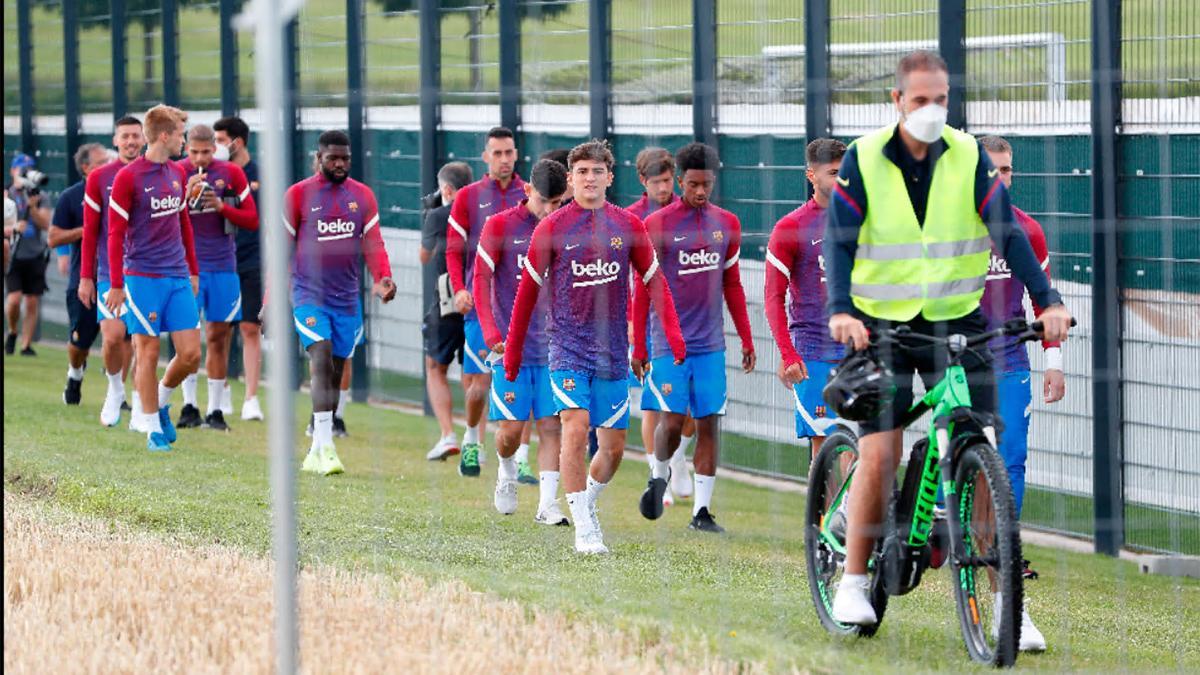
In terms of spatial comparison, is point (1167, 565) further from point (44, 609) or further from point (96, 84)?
point (96, 84)

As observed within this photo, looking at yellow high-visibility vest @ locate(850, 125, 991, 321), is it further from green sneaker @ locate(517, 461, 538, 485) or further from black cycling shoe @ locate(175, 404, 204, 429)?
black cycling shoe @ locate(175, 404, 204, 429)

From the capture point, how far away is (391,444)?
1416 centimetres

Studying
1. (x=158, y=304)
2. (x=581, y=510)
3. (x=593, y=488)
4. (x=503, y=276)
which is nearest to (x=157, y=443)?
(x=158, y=304)

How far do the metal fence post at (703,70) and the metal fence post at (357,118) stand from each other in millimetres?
3463

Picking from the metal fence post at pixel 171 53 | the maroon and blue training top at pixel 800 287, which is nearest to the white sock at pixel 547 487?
the maroon and blue training top at pixel 800 287

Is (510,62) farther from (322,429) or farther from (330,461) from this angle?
(330,461)

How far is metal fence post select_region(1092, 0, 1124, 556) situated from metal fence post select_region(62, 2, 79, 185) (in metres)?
14.0

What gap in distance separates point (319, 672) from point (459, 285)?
5.49 metres

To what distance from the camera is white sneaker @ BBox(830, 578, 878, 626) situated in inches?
265

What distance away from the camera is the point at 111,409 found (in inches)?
546

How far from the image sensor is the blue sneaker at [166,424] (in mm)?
12719

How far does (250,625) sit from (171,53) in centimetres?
1405

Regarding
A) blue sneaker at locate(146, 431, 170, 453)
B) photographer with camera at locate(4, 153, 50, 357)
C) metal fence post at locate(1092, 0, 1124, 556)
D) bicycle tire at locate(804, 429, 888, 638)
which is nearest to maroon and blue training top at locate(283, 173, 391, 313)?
blue sneaker at locate(146, 431, 170, 453)

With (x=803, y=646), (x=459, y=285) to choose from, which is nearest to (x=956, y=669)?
(x=803, y=646)
